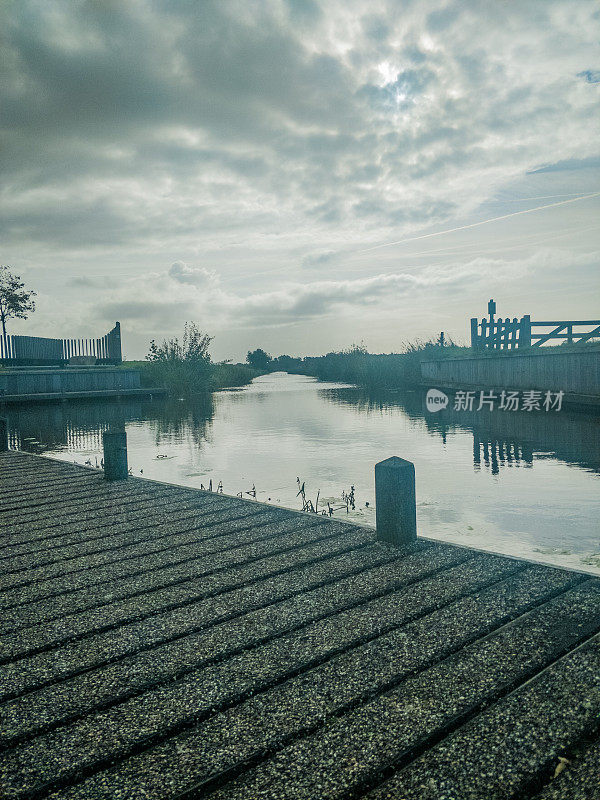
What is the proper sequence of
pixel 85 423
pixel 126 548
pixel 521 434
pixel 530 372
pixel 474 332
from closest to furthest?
pixel 126 548, pixel 521 434, pixel 530 372, pixel 85 423, pixel 474 332

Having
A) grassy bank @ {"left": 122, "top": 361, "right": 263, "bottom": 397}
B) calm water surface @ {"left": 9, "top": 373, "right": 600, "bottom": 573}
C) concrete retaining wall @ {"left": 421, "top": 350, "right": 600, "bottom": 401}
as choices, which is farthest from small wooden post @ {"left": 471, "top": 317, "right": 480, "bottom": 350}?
grassy bank @ {"left": 122, "top": 361, "right": 263, "bottom": 397}

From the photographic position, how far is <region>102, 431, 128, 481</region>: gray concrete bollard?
8062 millimetres

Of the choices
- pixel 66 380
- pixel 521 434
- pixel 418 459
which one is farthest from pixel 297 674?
pixel 66 380

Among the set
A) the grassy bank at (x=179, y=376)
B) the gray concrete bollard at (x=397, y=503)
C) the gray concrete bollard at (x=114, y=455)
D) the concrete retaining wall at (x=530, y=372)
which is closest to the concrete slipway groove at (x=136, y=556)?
the gray concrete bollard at (x=397, y=503)

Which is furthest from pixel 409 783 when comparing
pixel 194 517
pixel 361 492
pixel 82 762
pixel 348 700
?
pixel 361 492

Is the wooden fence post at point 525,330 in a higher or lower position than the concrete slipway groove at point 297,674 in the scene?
higher

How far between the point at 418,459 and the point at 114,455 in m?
6.63

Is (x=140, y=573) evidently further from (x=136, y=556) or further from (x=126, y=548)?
(x=126, y=548)

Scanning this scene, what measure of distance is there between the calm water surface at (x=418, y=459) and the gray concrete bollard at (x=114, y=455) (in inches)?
71.4

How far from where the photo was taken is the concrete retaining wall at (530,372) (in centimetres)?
1680

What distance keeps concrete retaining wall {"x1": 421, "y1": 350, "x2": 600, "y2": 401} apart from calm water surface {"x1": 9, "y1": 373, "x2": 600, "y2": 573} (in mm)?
1267

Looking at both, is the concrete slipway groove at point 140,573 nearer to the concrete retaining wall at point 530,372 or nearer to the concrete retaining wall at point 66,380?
the concrete retaining wall at point 530,372

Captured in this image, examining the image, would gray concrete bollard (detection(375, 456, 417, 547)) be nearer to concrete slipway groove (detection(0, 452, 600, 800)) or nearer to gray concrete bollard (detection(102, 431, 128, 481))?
concrete slipway groove (detection(0, 452, 600, 800))

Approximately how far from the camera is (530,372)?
20484 mm
